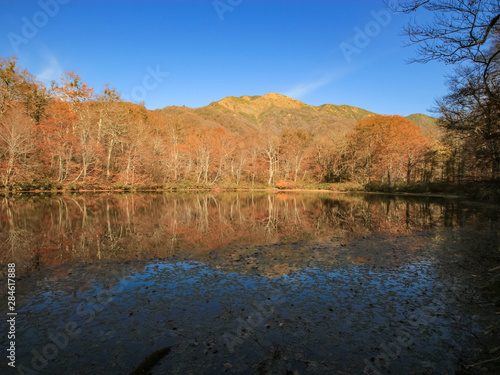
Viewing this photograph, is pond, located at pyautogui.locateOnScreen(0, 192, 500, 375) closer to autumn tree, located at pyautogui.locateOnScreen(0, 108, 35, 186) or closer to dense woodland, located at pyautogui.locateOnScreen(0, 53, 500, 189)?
dense woodland, located at pyautogui.locateOnScreen(0, 53, 500, 189)

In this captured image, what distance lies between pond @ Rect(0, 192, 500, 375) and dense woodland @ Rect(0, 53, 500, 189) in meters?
13.9

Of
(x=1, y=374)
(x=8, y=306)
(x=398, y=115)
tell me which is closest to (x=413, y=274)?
(x=1, y=374)

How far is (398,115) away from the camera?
156 ft

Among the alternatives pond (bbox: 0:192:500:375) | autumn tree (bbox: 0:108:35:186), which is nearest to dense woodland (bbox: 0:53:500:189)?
autumn tree (bbox: 0:108:35:186)

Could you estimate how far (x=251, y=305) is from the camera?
540 centimetres

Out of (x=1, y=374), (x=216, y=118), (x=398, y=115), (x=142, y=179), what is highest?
(x=216, y=118)

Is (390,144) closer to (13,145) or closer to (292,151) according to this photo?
(292,151)

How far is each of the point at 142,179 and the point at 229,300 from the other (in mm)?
41047

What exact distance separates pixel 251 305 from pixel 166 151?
47760 mm

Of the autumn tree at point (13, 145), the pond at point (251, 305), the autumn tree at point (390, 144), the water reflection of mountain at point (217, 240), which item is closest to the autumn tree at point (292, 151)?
the autumn tree at point (390, 144)

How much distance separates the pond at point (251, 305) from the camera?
148 inches

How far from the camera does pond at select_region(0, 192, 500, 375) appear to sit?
3.76 m

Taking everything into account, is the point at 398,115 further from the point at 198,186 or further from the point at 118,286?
the point at 118,286

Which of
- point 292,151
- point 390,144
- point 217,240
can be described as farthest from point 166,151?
point 217,240
